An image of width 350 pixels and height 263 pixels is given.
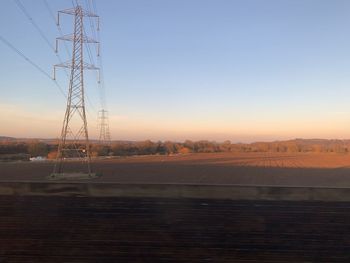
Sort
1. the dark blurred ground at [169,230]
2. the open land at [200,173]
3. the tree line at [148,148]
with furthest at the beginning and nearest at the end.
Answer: the tree line at [148,148]
the open land at [200,173]
the dark blurred ground at [169,230]

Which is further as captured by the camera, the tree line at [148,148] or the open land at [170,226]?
the tree line at [148,148]

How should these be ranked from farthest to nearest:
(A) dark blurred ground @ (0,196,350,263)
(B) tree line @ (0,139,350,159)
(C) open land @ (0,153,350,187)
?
(B) tree line @ (0,139,350,159)
(C) open land @ (0,153,350,187)
(A) dark blurred ground @ (0,196,350,263)

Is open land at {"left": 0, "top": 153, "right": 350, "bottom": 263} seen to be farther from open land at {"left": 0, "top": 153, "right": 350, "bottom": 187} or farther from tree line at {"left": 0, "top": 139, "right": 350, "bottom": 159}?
tree line at {"left": 0, "top": 139, "right": 350, "bottom": 159}

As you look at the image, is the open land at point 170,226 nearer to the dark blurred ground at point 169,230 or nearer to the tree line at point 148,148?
the dark blurred ground at point 169,230

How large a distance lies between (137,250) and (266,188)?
2177mm

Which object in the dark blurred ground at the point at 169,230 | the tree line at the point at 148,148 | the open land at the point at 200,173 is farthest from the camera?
the tree line at the point at 148,148

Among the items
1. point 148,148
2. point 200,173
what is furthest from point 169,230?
point 148,148

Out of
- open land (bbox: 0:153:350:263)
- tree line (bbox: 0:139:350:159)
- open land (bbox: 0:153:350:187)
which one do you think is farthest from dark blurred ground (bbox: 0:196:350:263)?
tree line (bbox: 0:139:350:159)

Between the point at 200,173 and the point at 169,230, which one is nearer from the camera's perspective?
the point at 169,230

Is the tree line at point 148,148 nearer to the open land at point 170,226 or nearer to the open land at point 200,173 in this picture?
the open land at point 200,173

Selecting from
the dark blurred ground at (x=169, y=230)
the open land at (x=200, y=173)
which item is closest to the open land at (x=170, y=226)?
the dark blurred ground at (x=169, y=230)

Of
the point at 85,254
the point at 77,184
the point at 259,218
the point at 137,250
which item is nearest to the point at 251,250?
the point at 259,218

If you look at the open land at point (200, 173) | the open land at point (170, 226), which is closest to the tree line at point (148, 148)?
the open land at point (200, 173)

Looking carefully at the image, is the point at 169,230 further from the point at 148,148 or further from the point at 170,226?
the point at 148,148
